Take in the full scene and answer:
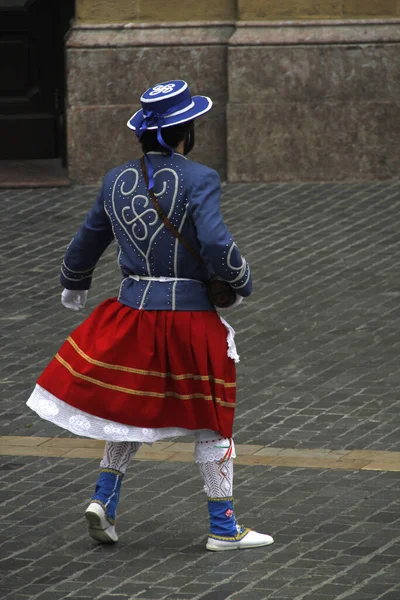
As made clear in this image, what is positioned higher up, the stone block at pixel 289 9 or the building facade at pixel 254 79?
the stone block at pixel 289 9

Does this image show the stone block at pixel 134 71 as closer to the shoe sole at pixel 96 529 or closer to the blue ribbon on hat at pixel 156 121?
the blue ribbon on hat at pixel 156 121

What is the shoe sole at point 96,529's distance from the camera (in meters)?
5.52

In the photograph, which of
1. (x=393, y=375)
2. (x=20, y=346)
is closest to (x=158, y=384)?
(x=393, y=375)

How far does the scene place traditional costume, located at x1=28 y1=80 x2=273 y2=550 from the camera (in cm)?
537

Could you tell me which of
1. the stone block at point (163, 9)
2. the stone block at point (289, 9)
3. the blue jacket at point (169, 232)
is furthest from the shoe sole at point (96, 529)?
the stone block at point (163, 9)

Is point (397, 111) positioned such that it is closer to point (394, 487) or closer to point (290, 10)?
point (290, 10)

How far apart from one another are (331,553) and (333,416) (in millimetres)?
1941

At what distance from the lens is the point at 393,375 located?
26.1ft

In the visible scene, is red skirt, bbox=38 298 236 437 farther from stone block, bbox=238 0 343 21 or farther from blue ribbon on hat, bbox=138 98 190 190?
stone block, bbox=238 0 343 21

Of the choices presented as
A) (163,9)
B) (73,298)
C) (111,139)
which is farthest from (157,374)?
(163,9)

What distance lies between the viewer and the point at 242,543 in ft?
18.1

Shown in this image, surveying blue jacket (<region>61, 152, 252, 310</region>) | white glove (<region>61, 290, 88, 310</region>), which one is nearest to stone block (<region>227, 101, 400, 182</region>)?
white glove (<region>61, 290, 88, 310</region>)

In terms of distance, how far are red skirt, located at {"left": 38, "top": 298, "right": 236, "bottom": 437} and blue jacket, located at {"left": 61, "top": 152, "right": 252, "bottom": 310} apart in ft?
0.28

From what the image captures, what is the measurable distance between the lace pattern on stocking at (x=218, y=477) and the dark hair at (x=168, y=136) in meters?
1.22
